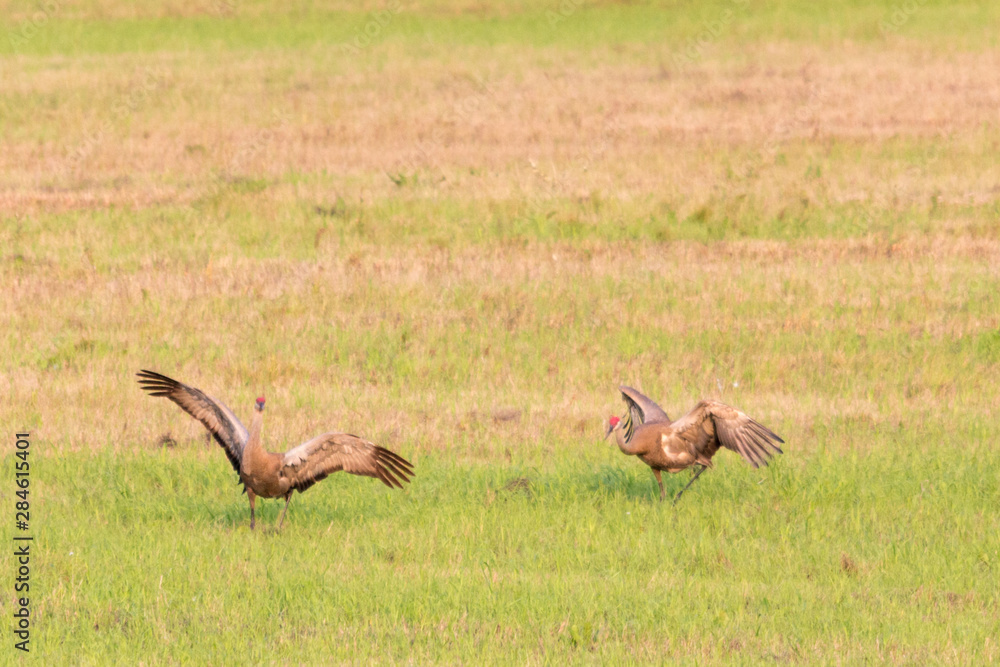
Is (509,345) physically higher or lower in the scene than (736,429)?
higher

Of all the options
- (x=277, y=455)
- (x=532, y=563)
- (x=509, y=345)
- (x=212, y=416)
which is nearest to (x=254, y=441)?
(x=277, y=455)

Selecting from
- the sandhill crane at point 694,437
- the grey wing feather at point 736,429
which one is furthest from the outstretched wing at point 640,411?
the grey wing feather at point 736,429

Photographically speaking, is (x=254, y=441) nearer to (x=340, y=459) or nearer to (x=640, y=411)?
(x=340, y=459)

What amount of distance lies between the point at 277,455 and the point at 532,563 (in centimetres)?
185

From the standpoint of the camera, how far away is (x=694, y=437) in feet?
30.8

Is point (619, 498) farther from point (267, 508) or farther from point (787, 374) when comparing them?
point (787, 374)

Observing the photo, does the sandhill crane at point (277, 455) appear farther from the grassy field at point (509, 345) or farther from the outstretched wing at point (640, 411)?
the outstretched wing at point (640, 411)

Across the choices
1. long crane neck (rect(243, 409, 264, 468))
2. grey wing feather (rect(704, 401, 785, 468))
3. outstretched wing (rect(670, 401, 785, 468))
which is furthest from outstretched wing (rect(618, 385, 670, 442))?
long crane neck (rect(243, 409, 264, 468))

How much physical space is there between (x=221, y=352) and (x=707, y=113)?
686 inches

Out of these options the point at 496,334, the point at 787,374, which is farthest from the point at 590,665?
the point at 496,334

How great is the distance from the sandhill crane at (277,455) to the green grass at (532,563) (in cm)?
48

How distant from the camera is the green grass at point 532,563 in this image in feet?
23.7

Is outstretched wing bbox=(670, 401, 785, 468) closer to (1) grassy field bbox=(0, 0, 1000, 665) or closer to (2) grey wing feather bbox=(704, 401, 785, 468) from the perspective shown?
(2) grey wing feather bbox=(704, 401, 785, 468)

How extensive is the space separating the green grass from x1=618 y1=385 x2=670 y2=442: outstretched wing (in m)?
0.49
